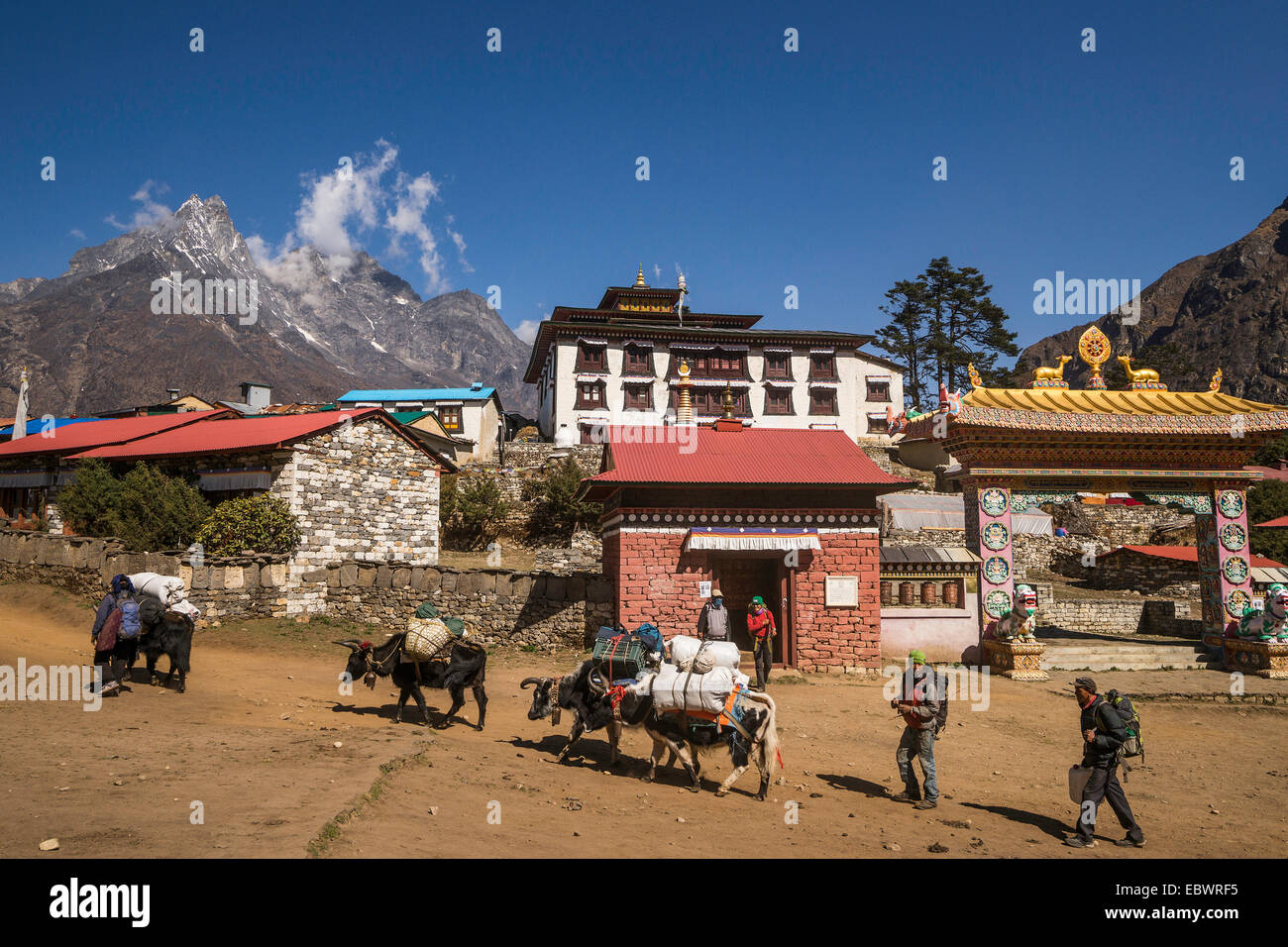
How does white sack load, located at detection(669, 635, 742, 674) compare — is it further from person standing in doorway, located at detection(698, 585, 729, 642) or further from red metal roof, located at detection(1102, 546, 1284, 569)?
red metal roof, located at detection(1102, 546, 1284, 569)

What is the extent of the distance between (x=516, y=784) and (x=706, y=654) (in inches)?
103

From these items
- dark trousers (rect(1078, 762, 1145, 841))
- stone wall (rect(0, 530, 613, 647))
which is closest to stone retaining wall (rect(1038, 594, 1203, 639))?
stone wall (rect(0, 530, 613, 647))

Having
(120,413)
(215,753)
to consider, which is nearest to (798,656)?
(215,753)

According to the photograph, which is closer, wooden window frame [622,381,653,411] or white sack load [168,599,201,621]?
white sack load [168,599,201,621]

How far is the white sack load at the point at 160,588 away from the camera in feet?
40.6

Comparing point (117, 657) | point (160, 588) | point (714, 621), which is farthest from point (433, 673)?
point (714, 621)

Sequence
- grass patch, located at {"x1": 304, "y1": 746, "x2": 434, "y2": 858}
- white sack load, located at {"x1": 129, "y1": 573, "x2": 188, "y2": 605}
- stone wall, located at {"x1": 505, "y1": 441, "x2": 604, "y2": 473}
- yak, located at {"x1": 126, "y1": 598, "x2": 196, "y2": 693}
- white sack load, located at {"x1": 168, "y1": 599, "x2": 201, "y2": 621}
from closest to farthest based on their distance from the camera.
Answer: grass patch, located at {"x1": 304, "y1": 746, "x2": 434, "y2": 858}, yak, located at {"x1": 126, "y1": 598, "x2": 196, "y2": 693}, white sack load, located at {"x1": 129, "y1": 573, "x2": 188, "y2": 605}, white sack load, located at {"x1": 168, "y1": 599, "x2": 201, "y2": 621}, stone wall, located at {"x1": 505, "y1": 441, "x2": 604, "y2": 473}

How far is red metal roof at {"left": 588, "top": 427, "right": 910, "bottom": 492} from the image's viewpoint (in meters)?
17.8

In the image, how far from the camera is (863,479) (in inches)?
711

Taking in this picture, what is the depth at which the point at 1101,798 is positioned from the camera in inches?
308

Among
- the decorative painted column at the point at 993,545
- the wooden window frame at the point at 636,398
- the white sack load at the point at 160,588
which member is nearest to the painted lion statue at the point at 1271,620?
the decorative painted column at the point at 993,545

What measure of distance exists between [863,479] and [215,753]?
1408cm

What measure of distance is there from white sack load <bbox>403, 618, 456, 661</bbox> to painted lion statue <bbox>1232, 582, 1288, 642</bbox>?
1873 centimetres
